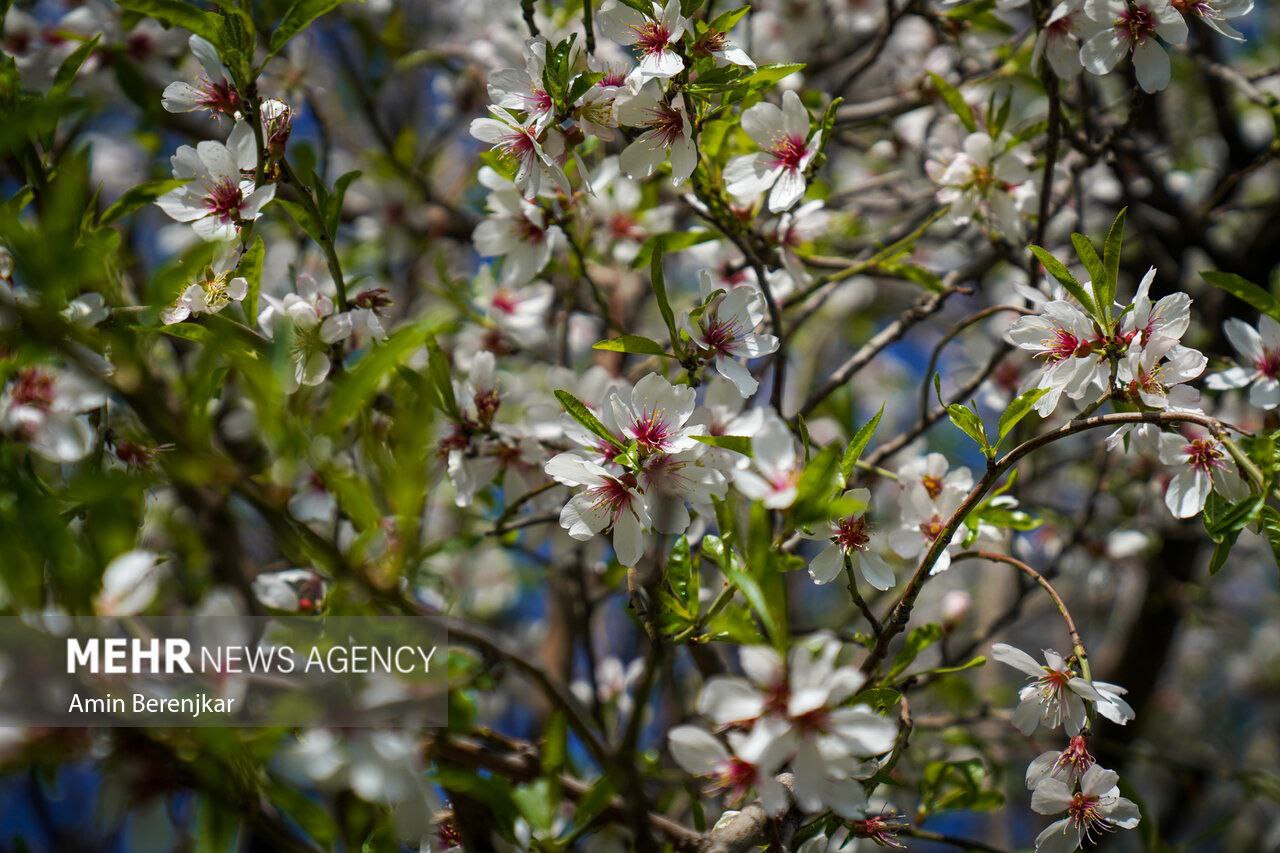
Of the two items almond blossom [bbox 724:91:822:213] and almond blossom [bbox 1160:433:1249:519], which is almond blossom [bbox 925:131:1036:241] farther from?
almond blossom [bbox 1160:433:1249:519]

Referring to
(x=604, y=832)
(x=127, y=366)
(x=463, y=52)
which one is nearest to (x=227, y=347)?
(x=127, y=366)

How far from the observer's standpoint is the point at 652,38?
3.44ft

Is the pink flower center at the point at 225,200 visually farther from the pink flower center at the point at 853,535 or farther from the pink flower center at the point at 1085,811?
the pink flower center at the point at 1085,811

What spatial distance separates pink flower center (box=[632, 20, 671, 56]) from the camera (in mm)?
1030

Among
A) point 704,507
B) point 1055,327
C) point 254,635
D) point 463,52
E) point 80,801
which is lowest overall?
point 80,801

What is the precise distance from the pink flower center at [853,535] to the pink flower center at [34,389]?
894 mm

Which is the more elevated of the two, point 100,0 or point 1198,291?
point 100,0

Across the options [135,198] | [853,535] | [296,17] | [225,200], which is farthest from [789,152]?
[135,198]

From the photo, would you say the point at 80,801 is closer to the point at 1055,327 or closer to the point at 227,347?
the point at 227,347

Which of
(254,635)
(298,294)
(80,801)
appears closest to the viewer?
(298,294)

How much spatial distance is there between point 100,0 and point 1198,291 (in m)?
2.18

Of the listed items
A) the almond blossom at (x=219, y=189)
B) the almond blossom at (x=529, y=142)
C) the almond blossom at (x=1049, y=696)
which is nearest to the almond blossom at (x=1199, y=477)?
the almond blossom at (x=1049, y=696)

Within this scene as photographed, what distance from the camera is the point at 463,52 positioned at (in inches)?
78.7

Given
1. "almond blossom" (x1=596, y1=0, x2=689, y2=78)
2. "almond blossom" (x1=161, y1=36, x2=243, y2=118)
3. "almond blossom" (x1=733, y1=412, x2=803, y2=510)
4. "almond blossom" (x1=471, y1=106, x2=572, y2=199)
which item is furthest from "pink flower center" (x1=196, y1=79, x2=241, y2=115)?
"almond blossom" (x1=733, y1=412, x2=803, y2=510)
